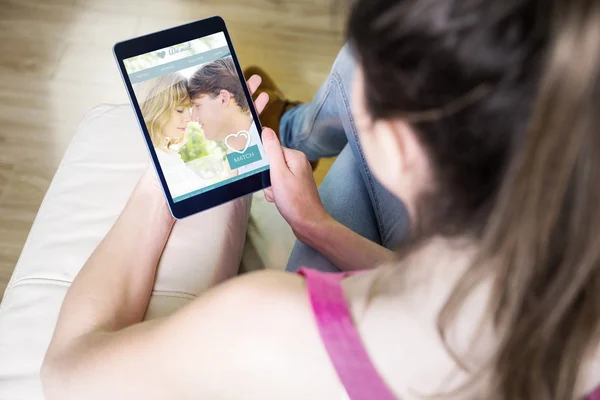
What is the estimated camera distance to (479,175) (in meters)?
0.34

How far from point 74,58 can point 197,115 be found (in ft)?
3.16

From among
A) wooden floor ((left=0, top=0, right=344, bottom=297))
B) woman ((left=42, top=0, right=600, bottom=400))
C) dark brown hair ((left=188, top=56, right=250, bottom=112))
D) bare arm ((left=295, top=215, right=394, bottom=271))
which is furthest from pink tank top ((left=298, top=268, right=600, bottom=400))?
wooden floor ((left=0, top=0, right=344, bottom=297))

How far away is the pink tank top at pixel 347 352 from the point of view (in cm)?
42

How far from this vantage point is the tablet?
0.71 m

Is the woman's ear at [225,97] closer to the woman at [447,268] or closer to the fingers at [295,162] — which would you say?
the fingers at [295,162]

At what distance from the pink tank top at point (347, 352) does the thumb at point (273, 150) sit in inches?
14.0

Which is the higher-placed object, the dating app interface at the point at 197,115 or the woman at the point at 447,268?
the dating app interface at the point at 197,115

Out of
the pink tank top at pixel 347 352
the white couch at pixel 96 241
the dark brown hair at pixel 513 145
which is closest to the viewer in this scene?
the dark brown hair at pixel 513 145

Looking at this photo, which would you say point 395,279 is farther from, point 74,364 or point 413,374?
point 74,364

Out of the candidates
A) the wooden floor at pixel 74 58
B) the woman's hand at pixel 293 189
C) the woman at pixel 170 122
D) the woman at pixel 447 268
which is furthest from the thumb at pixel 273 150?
the wooden floor at pixel 74 58

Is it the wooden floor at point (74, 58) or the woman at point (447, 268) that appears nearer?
the woman at point (447, 268)

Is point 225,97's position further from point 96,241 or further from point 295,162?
point 96,241

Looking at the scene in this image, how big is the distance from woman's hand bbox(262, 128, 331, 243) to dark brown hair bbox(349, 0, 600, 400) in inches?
14.9

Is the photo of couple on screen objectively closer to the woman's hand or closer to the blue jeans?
the woman's hand
